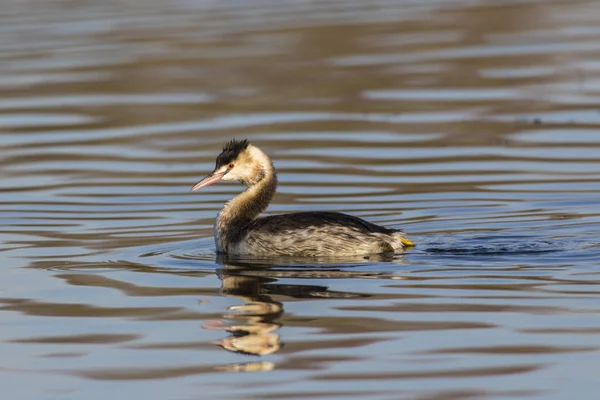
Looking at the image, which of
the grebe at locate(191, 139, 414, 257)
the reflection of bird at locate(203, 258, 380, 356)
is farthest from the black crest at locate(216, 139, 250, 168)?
the reflection of bird at locate(203, 258, 380, 356)

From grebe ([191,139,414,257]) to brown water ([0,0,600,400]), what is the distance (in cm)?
22

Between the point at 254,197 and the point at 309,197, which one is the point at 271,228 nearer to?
the point at 254,197

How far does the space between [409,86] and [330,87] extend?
115cm

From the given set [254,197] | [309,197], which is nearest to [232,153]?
[254,197]

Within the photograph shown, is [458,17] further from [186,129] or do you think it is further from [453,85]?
[186,129]

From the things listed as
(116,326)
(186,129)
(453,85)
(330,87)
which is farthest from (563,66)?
(116,326)

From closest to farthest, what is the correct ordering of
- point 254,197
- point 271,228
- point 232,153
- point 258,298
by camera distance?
point 258,298 → point 271,228 → point 232,153 → point 254,197

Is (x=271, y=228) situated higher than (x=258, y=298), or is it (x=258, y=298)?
(x=271, y=228)

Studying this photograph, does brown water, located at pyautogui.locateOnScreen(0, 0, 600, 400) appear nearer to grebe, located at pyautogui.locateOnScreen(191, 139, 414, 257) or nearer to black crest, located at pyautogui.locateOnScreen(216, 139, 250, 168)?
grebe, located at pyautogui.locateOnScreen(191, 139, 414, 257)

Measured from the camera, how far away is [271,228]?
39.6 ft

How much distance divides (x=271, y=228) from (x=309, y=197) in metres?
2.80

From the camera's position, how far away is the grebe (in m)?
11.8

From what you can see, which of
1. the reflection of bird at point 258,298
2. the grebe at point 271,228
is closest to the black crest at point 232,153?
the grebe at point 271,228

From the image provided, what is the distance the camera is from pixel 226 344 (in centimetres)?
895
